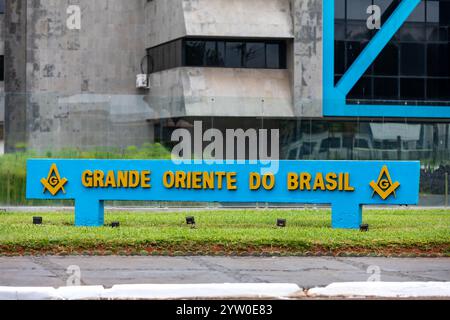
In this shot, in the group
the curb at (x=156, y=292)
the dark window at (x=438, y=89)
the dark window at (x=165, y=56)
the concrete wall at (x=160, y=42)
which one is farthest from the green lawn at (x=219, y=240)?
the dark window at (x=438, y=89)

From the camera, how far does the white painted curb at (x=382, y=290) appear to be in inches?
422

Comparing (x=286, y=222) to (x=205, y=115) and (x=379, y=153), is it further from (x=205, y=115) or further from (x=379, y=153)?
(x=205, y=115)

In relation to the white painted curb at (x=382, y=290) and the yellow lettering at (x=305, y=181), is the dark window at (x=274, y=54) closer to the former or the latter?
the yellow lettering at (x=305, y=181)

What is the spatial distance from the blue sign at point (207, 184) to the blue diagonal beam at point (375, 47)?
75.1 feet

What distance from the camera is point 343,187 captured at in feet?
61.1

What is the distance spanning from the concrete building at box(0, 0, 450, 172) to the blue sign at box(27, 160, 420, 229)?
1663 centimetres

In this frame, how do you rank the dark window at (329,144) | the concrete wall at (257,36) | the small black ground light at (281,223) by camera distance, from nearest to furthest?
the small black ground light at (281,223) → the dark window at (329,144) → the concrete wall at (257,36)

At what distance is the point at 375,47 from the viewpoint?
41531mm

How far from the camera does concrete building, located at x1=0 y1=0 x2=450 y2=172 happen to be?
40.3 meters

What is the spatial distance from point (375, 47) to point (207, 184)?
2438 centimetres

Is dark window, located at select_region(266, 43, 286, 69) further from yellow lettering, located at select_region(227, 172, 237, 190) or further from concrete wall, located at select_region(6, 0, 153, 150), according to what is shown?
yellow lettering, located at select_region(227, 172, 237, 190)

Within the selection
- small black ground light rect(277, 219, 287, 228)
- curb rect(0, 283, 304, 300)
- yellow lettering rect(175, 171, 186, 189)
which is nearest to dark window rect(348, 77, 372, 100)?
small black ground light rect(277, 219, 287, 228)

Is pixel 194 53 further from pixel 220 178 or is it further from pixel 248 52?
pixel 220 178

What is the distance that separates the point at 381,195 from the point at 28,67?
2760cm
